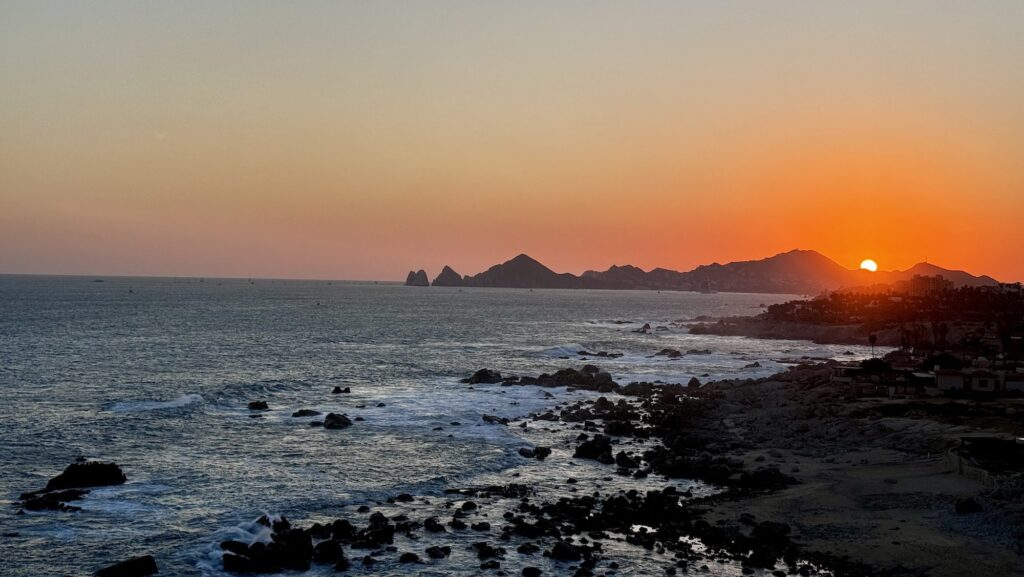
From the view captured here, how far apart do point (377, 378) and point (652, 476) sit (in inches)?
1882

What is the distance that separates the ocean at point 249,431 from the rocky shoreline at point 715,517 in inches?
45.6

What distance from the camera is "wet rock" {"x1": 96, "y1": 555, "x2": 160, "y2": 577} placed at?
2620 centimetres

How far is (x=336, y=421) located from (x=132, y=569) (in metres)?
27.7

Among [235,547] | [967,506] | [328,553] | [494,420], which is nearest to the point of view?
[328,553]

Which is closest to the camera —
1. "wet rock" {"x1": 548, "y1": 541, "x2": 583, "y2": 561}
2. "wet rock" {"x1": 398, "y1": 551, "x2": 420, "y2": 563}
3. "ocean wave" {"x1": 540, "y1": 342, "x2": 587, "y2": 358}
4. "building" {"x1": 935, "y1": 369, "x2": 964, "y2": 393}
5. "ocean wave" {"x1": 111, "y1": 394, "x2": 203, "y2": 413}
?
"wet rock" {"x1": 398, "y1": 551, "x2": 420, "y2": 563}

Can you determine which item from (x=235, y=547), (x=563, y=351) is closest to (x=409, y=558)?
(x=235, y=547)

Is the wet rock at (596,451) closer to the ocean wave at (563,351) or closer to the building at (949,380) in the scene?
the building at (949,380)

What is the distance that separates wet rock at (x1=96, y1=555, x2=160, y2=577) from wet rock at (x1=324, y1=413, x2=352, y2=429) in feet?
88.6

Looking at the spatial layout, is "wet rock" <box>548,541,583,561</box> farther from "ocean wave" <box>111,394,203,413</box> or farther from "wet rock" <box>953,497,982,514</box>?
"ocean wave" <box>111,394,203,413</box>

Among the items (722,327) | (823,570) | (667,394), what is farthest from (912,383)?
(722,327)

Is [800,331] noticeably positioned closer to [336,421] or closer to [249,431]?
[336,421]

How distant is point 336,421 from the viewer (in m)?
54.0

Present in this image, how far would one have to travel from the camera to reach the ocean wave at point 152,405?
58.0 m

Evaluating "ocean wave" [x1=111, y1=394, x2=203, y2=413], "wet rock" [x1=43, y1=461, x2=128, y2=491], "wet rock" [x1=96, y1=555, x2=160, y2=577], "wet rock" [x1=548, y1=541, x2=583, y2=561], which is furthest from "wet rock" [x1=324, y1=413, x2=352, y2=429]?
"wet rock" [x1=548, y1=541, x2=583, y2=561]
